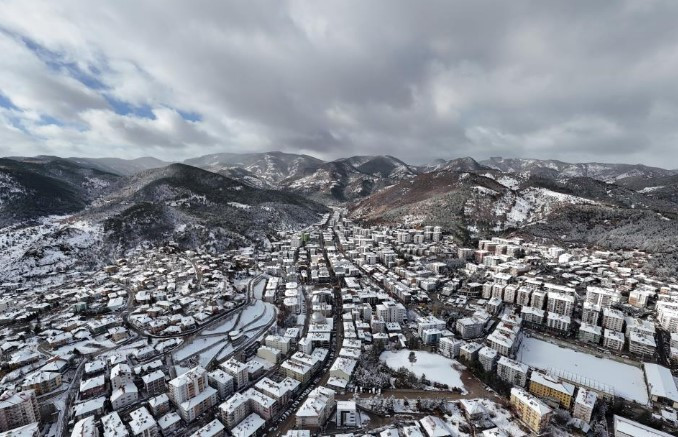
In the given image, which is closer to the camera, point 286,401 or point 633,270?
point 286,401

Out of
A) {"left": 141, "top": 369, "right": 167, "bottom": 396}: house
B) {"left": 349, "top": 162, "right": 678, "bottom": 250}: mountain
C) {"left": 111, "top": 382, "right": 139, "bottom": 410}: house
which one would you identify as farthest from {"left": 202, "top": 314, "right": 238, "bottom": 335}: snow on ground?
{"left": 349, "top": 162, "right": 678, "bottom": 250}: mountain

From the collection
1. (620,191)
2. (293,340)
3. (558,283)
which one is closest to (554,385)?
(293,340)

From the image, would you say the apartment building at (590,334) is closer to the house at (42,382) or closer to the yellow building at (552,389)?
the yellow building at (552,389)

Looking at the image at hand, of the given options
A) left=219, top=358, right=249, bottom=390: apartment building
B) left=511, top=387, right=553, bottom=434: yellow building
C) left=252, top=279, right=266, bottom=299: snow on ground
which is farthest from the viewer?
left=252, top=279, right=266, bottom=299: snow on ground

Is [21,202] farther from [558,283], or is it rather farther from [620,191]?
[620,191]

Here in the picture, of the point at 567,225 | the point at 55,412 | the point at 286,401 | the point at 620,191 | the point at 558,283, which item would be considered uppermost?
the point at 620,191

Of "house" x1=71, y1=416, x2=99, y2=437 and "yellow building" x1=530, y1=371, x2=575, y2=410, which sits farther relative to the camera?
"yellow building" x1=530, y1=371, x2=575, y2=410

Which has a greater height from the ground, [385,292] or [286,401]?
[385,292]

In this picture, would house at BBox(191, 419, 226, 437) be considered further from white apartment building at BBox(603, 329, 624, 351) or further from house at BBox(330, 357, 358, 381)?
white apartment building at BBox(603, 329, 624, 351)
